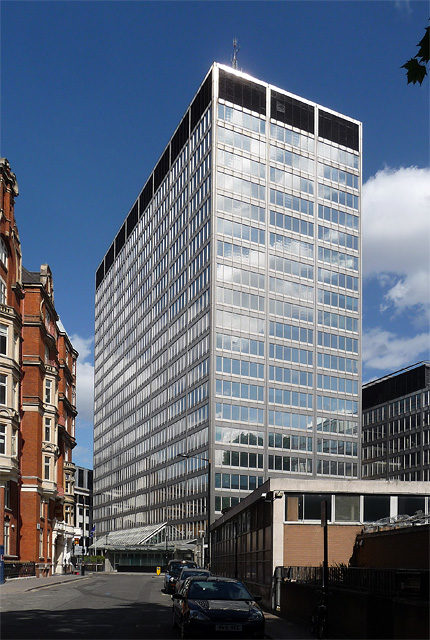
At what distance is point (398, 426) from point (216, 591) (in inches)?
5028

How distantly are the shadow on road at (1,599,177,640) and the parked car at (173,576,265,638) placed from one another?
4.04ft

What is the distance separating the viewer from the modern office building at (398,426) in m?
137

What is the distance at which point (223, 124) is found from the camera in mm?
102562

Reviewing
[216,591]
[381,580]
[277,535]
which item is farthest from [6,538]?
[381,580]

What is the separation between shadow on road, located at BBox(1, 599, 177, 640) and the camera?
66.4ft

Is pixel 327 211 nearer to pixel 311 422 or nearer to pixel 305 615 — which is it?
pixel 311 422

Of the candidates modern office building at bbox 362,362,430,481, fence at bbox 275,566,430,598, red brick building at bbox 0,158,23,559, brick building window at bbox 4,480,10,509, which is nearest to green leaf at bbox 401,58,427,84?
fence at bbox 275,566,430,598

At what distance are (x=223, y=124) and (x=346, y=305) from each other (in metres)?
27.4

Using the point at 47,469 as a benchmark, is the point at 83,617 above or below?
below

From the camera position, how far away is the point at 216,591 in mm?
20000

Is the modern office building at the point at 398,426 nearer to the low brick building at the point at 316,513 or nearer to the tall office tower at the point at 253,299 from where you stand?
the tall office tower at the point at 253,299

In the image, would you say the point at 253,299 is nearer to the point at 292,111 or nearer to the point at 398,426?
the point at 292,111

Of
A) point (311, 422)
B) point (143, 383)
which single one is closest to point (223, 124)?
point (311, 422)

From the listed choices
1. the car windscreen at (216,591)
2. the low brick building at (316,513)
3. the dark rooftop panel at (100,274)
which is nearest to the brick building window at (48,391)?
the low brick building at (316,513)
